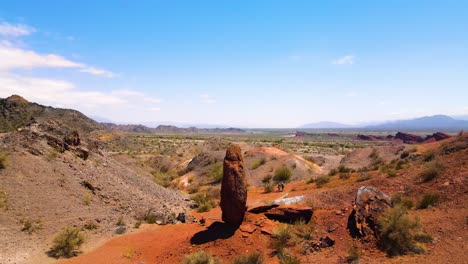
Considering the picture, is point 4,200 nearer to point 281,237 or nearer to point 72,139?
point 72,139

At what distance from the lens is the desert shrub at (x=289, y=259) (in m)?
11.2

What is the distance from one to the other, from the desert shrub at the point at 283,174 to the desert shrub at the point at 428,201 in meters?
17.0

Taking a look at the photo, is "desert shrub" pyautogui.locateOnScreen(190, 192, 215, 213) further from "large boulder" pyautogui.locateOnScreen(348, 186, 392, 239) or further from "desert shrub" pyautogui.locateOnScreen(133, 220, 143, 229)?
"large boulder" pyautogui.locateOnScreen(348, 186, 392, 239)

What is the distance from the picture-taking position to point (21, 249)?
13.2 metres

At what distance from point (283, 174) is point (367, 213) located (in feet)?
60.4

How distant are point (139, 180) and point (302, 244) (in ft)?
49.2

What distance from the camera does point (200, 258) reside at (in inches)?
466

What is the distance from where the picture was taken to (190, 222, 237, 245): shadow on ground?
1375 cm

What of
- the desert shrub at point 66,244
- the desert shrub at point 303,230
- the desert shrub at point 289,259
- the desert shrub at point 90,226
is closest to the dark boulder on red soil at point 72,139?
the desert shrub at point 90,226

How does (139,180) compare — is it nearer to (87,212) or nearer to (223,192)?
(87,212)

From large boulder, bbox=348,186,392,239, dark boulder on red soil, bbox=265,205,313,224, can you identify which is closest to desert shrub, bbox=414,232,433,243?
large boulder, bbox=348,186,392,239

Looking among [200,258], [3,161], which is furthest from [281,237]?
[3,161]

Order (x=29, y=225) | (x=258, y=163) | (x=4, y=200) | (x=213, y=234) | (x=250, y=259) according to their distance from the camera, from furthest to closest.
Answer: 1. (x=258, y=163)
2. (x=4, y=200)
3. (x=29, y=225)
4. (x=213, y=234)
5. (x=250, y=259)

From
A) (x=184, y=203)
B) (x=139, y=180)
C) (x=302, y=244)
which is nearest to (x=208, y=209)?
(x=184, y=203)
